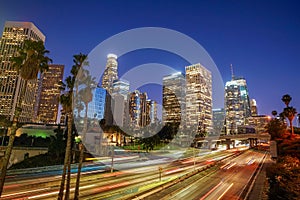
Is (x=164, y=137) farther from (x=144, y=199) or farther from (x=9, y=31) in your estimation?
(x=9, y=31)

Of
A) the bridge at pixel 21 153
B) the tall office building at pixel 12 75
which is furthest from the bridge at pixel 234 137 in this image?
the tall office building at pixel 12 75

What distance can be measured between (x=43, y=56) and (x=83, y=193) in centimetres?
1694

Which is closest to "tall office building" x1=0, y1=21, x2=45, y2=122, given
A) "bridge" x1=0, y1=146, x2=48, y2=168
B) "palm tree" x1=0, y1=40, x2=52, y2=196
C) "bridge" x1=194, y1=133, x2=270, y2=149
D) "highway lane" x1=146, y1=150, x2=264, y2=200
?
"bridge" x1=0, y1=146, x2=48, y2=168

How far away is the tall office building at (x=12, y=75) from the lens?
527ft

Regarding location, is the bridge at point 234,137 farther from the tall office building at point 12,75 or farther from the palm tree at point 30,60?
the tall office building at point 12,75

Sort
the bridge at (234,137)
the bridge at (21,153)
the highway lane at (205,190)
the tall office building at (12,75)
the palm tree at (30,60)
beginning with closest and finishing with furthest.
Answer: the palm tree at (30,60) → the highway lane at (205,190) → the bridge at (21,153) → the bridge at (234,137) → the tall office building at (12,75)

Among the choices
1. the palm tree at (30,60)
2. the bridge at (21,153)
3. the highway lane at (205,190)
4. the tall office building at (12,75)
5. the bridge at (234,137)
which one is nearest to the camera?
the palm tree at (30,60)

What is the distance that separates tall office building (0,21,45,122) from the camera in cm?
16050

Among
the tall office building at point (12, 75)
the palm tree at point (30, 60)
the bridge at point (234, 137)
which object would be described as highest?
the tall office building at point (12, 75)

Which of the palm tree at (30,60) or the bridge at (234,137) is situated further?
the bridge at (234,137)

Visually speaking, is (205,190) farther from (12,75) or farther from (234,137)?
(12,75)

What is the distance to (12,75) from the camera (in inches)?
6363

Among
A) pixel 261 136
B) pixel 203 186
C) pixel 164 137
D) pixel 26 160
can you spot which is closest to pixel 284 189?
pixel 203 186

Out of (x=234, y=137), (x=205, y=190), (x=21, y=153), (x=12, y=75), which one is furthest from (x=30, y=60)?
(x=12, y=75)
